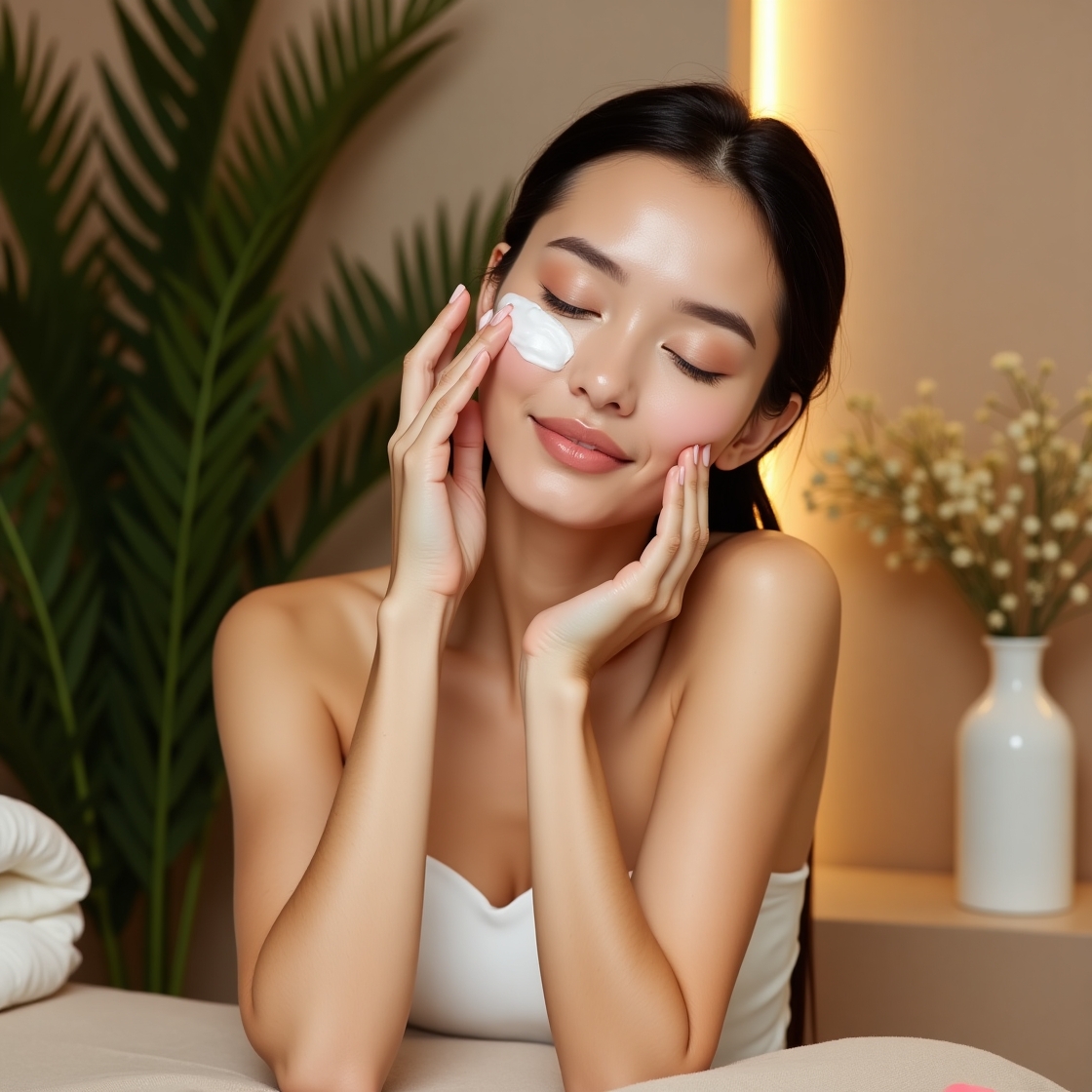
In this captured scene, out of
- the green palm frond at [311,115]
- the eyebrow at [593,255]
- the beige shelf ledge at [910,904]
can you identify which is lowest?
the beige shelf ledge at [910,904]

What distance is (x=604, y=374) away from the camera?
4.60 ft

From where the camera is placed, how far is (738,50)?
2615 mm

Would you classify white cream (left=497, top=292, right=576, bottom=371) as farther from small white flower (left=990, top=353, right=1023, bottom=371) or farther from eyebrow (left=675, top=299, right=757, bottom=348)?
small white flower (left=990, top=353, right=1023, bottom=371)

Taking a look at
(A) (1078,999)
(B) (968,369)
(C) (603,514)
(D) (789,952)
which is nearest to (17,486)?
(C) (603,514)

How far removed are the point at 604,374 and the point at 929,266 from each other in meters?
1.61

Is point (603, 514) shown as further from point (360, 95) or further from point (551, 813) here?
point (360, 95)

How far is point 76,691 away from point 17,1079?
1275 mm

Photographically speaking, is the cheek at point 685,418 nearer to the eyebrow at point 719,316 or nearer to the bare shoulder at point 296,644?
the eyebrow at point 719,316

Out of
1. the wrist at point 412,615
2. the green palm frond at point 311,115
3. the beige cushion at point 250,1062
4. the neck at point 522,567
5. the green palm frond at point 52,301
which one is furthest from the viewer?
the green palm frond at point 311,115

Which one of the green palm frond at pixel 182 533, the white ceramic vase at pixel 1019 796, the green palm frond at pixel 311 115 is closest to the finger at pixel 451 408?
the green palm frond at pixel 182 533

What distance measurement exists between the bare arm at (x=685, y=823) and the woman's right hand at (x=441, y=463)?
145 mm

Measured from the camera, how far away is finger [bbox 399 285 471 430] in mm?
1540

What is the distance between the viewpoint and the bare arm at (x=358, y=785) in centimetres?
126

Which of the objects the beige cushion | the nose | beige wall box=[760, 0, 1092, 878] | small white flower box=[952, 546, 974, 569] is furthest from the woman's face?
beige wall box=[760, 0, 1092, 878]
